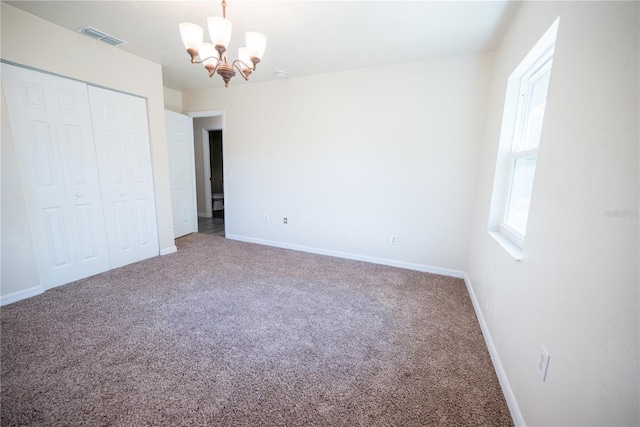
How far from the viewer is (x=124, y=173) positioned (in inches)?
123

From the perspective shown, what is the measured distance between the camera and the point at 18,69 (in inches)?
88.0

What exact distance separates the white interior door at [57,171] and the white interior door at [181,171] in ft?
4.92

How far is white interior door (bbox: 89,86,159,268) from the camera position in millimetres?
2893

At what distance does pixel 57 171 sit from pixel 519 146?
167 inches

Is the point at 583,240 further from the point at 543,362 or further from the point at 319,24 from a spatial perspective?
the point at 319,24

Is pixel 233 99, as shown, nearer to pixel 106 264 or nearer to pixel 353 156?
pixel 353 156

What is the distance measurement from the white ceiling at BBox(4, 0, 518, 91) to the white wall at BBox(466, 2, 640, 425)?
2.60ft

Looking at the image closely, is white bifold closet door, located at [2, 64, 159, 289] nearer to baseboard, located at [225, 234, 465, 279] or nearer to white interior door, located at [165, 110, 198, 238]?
white interior door, located at [165, 110, 198, 238]

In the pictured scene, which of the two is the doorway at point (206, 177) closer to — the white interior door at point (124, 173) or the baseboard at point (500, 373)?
the white interior door at point (124, 173)

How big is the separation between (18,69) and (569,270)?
4116mm

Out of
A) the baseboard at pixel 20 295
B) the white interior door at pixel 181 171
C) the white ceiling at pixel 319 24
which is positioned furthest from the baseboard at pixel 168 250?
the white ceiling at pixel 319 24

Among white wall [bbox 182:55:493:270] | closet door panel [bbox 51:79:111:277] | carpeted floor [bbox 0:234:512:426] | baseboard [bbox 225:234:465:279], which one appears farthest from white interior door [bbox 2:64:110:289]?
baseboard [bbox 225:234:465:279]

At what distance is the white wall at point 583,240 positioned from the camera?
2.41ft

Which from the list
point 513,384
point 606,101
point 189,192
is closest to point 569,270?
point 606,101
